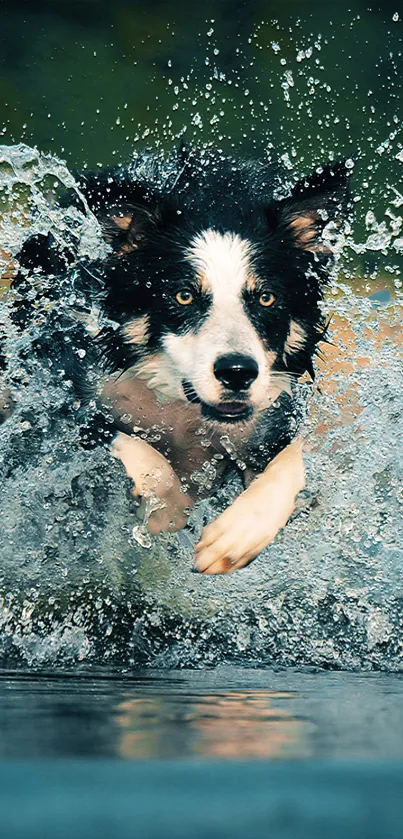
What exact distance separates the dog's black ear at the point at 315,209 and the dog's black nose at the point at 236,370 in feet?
1.89

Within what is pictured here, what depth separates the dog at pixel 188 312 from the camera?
2795 mm

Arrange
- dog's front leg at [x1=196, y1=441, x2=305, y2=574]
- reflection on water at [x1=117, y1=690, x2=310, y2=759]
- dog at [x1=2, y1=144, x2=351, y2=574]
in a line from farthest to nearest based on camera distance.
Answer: dog at [x1=2, y1=144, x2=351, y2=574] → dog's front leg at [x1=196, y1=441, x2=305, y2=574] → reflection on water at [x1=117, y1=690, x2=310, y2=759]

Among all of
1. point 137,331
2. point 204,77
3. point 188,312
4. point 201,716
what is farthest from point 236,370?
point 204,77

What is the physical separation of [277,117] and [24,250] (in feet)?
20.7

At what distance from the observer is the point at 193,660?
233 cm

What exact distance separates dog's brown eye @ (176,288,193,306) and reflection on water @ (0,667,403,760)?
1.25 m

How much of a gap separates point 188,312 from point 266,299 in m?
0.24

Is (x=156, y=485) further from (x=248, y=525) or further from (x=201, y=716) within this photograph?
(x=201, y=716)

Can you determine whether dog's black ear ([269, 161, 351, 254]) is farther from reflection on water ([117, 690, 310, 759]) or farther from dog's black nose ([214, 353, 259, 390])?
reflection on water ([117, 690, 310, 759])

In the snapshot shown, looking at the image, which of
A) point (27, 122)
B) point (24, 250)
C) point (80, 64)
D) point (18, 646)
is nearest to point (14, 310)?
point (24, 250)

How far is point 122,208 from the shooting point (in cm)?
294

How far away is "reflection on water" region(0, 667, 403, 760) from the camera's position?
960mm

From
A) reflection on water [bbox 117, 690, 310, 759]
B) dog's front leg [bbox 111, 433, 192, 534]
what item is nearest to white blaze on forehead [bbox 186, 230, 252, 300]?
dog's front leg [bbox 111, 433, 192, 534]


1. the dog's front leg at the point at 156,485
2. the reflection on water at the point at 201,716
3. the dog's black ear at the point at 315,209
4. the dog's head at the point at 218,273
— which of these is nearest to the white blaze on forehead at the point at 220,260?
the dog's head at the point at 218,273
